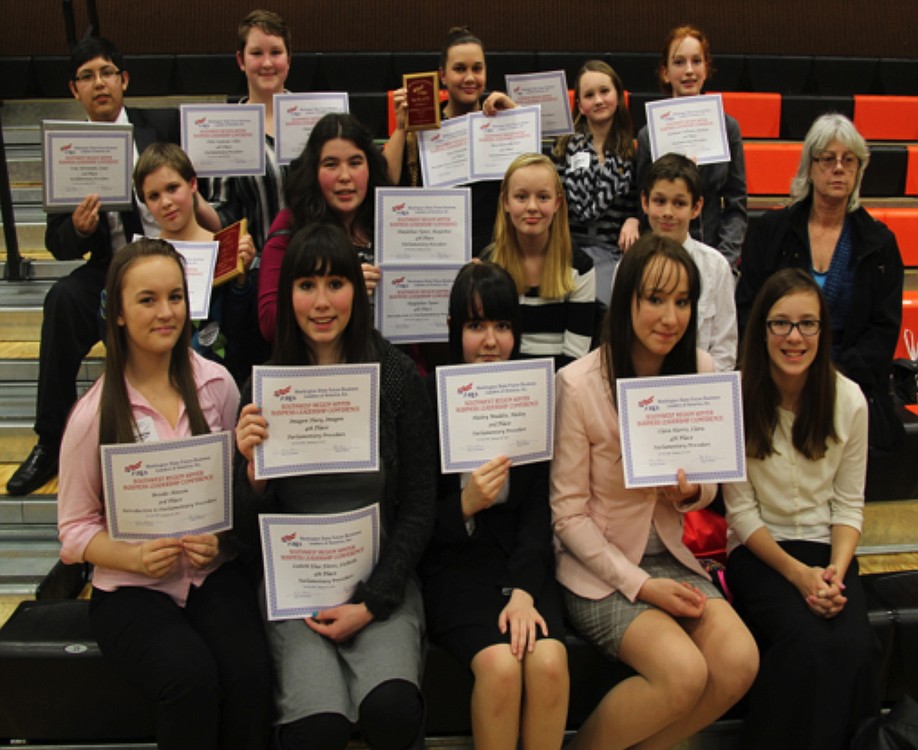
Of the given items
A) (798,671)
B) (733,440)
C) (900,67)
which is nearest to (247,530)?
(733,440)

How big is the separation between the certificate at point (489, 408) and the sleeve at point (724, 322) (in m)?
0.98

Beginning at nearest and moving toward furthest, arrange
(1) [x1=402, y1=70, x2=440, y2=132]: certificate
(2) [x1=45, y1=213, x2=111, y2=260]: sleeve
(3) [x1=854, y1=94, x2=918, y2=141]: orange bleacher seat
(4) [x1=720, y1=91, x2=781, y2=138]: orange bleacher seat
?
(2) [x1=45, y1=213, x2=111, y2=260]: sleeve, (1) [x1=402, y1=70, x2=440, y2=132]: certificate, (4) [x1=720, y1=91, x2=781, y2=138]: orange bleacher seat, (3) [x1=854, y1=94, x2=918, y2=141]: orange bleacher seat

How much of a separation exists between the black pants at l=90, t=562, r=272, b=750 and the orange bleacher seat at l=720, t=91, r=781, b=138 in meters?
4.62

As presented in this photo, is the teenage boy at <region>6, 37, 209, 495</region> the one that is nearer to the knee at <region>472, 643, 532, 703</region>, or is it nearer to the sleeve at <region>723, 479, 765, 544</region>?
the knee at <region>472, 643, 532, 703</region>

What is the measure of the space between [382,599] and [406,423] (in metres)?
0.40

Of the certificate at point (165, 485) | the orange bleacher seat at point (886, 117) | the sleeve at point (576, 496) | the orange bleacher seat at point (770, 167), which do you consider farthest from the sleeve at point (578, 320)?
the orange bleacher seat at point (886, 117)

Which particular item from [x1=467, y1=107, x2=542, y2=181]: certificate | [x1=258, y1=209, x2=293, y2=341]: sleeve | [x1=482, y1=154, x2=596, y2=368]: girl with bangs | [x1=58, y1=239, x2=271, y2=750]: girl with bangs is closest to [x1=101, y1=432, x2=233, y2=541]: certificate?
[x1=58, y1=239, x2=271, y2=750]: girl with bangs

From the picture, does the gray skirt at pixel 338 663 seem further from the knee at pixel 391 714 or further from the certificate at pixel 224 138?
the certificate at pixel 224 138

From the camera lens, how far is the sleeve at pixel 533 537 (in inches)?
83.3

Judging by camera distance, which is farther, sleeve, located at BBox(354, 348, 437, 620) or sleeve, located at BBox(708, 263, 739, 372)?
sleeve, located at BBox(708, 263, 739, 372)

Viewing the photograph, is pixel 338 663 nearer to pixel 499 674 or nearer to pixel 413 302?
pixel 499 674

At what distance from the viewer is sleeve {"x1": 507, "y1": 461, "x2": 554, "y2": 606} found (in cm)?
212

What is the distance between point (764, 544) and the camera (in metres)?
2.20

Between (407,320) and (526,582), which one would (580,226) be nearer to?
(407,320)
